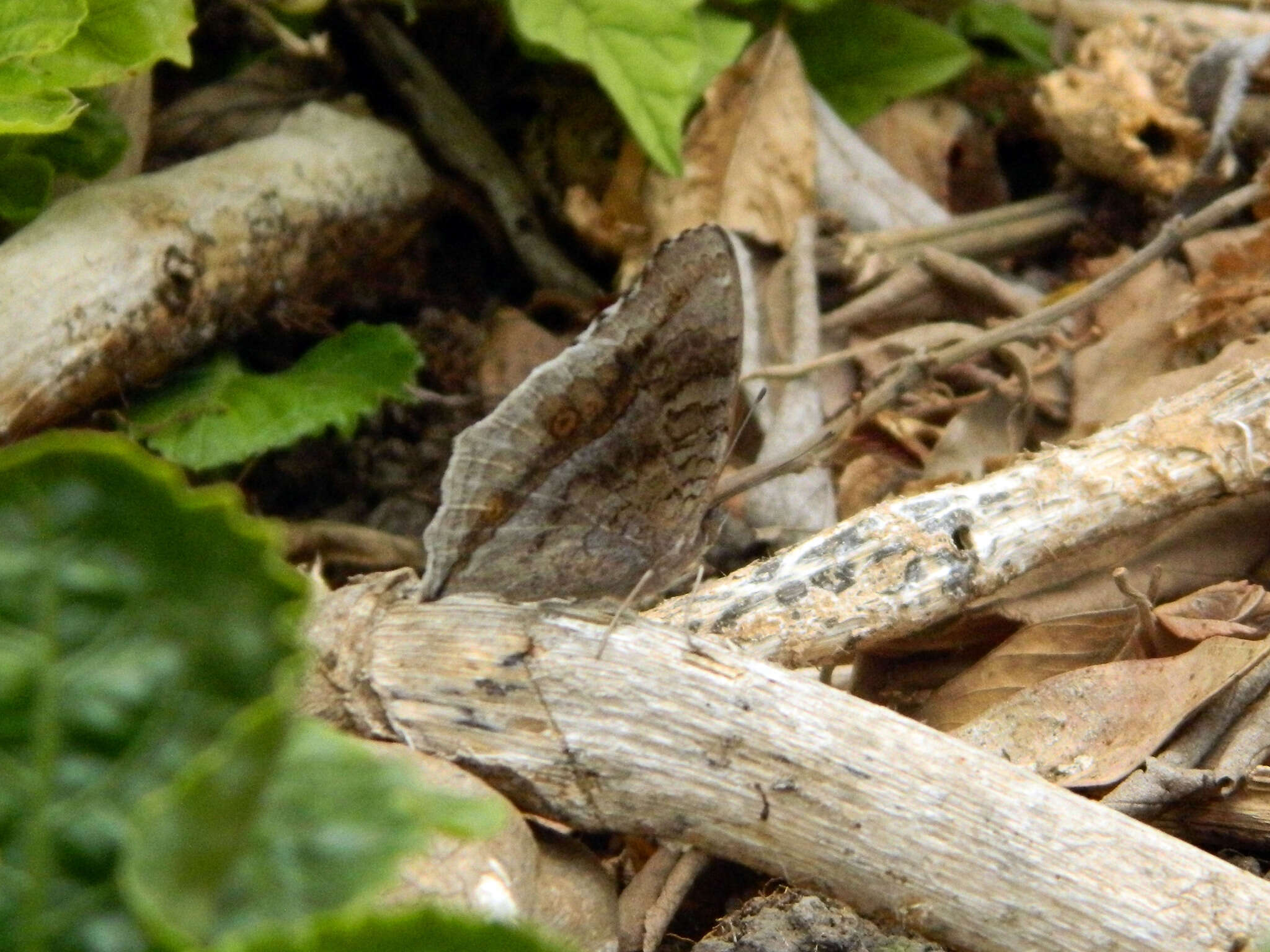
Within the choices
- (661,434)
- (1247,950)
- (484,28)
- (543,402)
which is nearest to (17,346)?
(543,402)

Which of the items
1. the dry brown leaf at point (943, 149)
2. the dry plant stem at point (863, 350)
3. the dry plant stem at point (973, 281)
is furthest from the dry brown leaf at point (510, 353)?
the dry brown leaf at point (943, 149)

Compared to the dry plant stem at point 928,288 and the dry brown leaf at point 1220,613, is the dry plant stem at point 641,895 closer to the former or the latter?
the dry brown leaf at point 1220,613

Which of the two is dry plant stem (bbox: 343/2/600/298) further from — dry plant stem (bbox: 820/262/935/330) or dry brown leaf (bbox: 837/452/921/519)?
dry brown leaf (bbox: 837/452/921/519)

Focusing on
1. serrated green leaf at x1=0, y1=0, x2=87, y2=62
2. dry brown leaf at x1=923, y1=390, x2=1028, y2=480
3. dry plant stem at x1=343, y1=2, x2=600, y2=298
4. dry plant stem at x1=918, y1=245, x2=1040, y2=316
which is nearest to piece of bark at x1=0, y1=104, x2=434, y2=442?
dry plant stem at x1=343, y1=2, x2=600, y2=298

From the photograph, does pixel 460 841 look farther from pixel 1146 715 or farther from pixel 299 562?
pixel 299 562

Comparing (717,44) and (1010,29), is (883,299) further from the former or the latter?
(1010,29)

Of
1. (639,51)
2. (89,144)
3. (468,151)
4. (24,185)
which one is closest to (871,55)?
(639,51)
